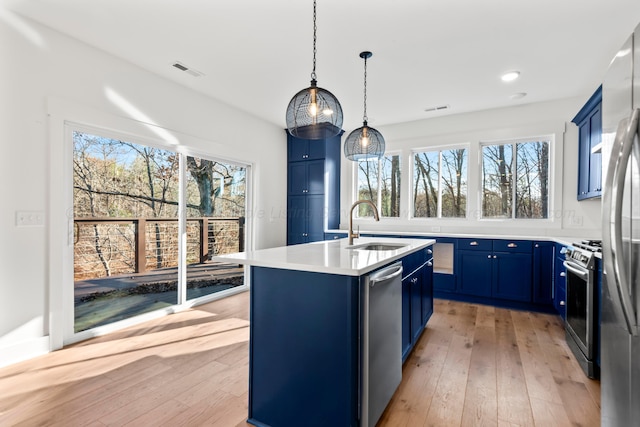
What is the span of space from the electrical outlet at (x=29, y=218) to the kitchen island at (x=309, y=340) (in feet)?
6.30

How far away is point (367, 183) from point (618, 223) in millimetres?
4697

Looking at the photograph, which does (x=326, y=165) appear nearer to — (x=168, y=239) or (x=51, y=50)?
(x=168, y=239)

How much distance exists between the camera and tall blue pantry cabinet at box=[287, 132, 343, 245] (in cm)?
543

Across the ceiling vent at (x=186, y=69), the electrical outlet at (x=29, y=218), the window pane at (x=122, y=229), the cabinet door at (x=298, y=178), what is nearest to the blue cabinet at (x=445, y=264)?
the cabinet door at (x=298, y=178)

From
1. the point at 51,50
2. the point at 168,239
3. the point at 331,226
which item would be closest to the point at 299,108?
the point at 51,50

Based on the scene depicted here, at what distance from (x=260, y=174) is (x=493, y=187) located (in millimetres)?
3537

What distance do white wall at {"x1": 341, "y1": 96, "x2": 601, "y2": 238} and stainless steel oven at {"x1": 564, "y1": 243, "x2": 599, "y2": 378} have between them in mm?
1629

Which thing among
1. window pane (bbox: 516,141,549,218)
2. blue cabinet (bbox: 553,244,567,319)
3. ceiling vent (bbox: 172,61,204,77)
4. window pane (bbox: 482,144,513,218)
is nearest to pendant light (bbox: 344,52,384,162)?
ceiling vent (bbox: 172,61,204,77)

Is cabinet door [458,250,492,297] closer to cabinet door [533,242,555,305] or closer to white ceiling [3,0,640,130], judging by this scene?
cabinet door [533,242,555,305]

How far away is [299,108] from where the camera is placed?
212cm

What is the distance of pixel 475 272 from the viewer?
4223 mm

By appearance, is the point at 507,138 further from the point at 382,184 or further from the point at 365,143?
the point at 365,143

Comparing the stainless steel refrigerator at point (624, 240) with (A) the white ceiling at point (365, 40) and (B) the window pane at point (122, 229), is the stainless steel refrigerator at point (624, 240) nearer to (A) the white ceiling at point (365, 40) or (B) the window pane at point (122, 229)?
(A) the white ceiling at point (365, 40)

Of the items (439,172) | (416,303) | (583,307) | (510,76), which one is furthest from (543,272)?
(510,76)
